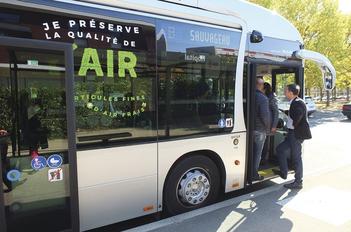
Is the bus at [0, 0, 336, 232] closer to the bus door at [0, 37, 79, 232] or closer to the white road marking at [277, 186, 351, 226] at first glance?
the bus door at [0, 37, 79, 232]

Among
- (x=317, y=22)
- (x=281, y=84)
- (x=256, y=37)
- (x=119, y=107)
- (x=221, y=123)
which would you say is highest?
(x=317, y=22)

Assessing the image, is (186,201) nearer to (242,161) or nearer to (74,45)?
(242,161)

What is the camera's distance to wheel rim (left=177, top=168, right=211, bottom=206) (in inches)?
183

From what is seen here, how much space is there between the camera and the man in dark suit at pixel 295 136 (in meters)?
5.66

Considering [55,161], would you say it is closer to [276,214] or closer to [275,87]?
[276,214]

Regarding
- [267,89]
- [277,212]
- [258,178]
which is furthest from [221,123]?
[267,89]

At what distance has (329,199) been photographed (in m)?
5.13

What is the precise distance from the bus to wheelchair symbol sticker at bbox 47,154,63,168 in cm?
2

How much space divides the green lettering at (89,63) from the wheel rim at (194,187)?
6.08 feet

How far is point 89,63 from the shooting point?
11.8 feet

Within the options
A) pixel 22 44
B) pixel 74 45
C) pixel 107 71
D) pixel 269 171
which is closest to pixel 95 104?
pixel 107 71

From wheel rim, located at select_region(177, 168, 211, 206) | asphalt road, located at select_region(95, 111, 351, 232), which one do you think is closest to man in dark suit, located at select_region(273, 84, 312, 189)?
asphalt road, located at select_region(95, 111, 351, 232)

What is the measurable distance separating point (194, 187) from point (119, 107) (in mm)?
1691

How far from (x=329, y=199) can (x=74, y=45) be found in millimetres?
4198
